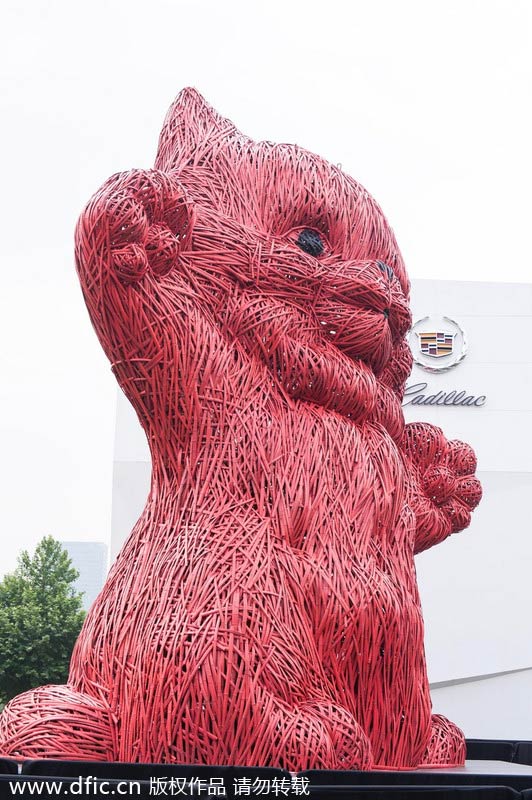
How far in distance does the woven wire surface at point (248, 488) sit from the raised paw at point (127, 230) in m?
0.01

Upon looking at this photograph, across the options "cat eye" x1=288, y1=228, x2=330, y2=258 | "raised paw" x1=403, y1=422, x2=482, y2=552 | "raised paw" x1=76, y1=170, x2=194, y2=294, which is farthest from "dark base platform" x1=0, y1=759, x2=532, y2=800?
"cat eye" x1=288, y1=228, x2=330, y2=258

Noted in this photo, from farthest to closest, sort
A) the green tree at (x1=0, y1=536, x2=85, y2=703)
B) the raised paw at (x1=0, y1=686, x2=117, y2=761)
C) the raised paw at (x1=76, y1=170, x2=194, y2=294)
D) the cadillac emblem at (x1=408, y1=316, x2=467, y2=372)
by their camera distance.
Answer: the cadillac emblem at (x1=408, y1=316, x2=467, y2=372) → the green tree at (x1=0, y1=536, x2=85, y2=703) → the raised paw at (x1=76, y1=170, x2=194, y2=294) → the raised paw at (x1=0, y1=686, x2=117, y2=761)

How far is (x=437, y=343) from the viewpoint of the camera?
54.7ft

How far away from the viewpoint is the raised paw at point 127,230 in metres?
5.32

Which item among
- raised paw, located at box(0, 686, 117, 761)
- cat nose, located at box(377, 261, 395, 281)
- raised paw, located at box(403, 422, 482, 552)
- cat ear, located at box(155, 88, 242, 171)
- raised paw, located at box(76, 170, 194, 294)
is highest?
cat ear, located at box(155, 88, 242, 171)

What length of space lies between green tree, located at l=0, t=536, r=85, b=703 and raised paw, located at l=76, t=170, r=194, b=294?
12.3 meters

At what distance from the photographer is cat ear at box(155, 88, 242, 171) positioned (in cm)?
630

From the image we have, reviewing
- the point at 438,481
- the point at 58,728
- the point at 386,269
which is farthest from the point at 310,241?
the point at 58,728

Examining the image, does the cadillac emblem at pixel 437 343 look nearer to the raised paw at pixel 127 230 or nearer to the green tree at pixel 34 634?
the green tree at pixel 34 634

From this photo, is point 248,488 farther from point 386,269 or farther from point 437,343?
point 437,343

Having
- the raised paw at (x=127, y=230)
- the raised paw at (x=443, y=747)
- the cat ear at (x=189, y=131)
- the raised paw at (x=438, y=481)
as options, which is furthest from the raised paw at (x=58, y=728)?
the cat ear at (x=189, y=131)

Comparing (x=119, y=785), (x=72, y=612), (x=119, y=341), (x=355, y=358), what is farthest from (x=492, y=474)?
(x=119, y=785)

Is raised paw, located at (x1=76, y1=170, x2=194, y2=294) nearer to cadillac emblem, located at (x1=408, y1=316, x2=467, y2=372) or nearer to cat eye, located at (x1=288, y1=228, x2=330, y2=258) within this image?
cat eye, located at (x1=288, y1=228, x2=330, y2=258)

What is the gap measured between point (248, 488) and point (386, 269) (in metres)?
1.95
